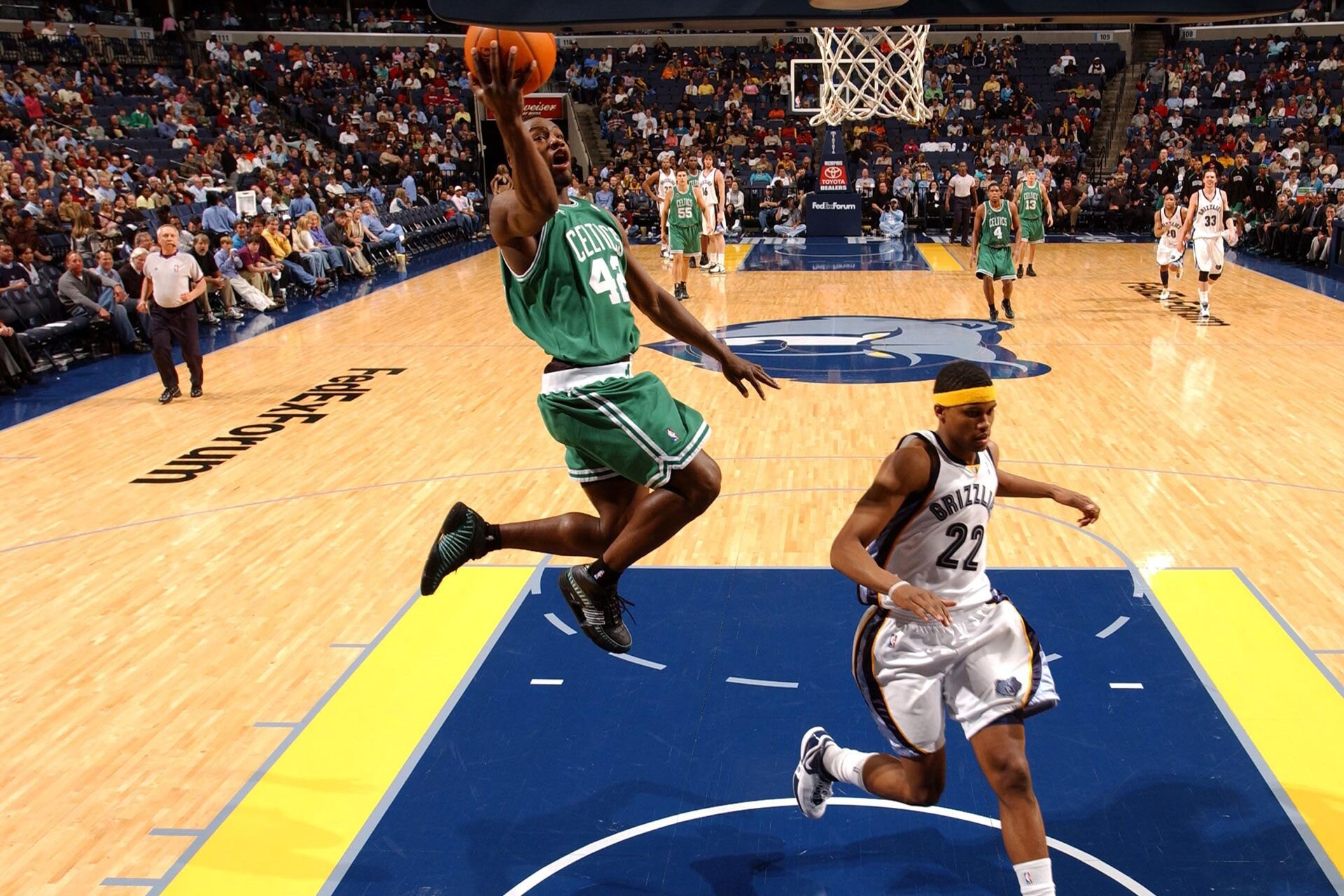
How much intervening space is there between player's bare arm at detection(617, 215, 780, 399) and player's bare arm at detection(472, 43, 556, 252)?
16.5 inches

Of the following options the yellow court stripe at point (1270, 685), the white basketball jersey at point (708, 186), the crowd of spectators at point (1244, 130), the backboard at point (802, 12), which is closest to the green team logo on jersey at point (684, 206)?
the white basketball jersey at point (708, 186)

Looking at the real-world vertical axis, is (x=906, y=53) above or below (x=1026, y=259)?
above

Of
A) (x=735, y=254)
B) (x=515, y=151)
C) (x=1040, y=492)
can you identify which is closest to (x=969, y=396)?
(x=1040, y=492)

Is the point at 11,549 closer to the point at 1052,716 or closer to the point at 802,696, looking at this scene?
the point at 802,696

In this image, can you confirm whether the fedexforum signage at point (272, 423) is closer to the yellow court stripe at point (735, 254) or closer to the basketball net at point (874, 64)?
the basketball net at point (874, 64)

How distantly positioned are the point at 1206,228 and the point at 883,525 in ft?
38.6

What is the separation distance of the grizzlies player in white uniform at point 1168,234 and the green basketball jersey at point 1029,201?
60.4 inches

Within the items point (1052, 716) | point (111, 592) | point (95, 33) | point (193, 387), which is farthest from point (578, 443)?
point (95, 33)

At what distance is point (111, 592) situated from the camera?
631cm

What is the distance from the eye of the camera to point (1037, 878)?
10.5 feet

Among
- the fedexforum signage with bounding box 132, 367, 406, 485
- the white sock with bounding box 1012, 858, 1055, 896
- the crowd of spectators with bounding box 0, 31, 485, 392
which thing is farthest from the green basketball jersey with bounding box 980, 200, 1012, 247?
the white sock with bounding box 1012, 858, 1055, 896

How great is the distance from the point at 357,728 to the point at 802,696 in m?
1.74

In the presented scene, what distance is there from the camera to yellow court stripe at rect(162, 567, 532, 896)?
12.6 feet

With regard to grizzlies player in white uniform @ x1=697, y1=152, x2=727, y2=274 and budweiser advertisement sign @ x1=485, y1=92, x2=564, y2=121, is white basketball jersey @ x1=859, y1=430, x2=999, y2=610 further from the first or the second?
budweiser advertisement sign @ x1=485, y1=92, x2=564, y2=121
